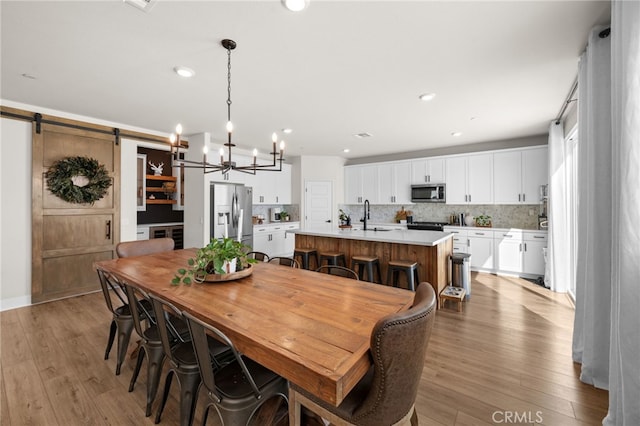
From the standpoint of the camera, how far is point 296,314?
4.87 feet

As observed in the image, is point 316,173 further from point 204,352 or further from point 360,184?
point 204,352

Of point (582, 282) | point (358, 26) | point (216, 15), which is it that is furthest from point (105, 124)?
point (582, 282)

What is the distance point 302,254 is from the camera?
4.14 meters

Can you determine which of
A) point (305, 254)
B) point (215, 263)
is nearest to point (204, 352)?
point (215, 263)

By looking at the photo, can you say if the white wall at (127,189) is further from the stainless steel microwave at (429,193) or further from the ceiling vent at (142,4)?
the stainless steel microwave at (429,193)

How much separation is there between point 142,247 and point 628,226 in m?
4.08

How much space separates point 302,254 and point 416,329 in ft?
10.2

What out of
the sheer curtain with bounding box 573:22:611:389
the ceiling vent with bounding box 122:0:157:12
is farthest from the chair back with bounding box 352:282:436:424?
the ceiling vent with bounding box 122:0:157:12

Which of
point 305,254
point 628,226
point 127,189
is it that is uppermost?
point 127,189

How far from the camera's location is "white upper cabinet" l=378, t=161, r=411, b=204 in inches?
255

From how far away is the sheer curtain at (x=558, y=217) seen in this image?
13.5 ft

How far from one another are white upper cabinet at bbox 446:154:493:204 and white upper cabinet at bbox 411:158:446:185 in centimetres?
14

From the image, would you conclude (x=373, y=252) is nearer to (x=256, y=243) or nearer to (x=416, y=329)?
(x=416, y=329)

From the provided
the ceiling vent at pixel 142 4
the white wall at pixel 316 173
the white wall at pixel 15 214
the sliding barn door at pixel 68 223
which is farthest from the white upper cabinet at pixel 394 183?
the white wall at pixel 15 214
